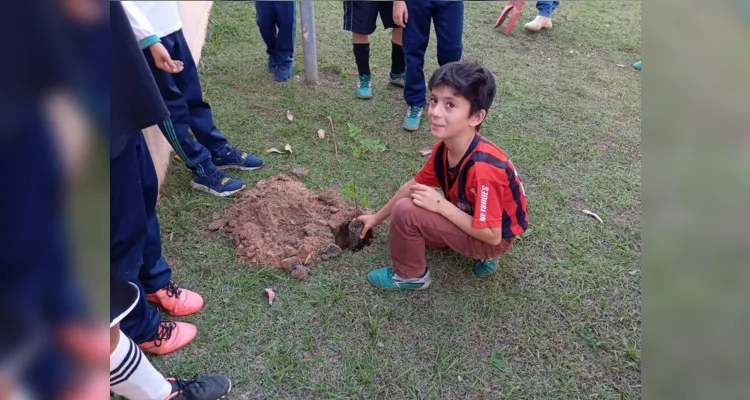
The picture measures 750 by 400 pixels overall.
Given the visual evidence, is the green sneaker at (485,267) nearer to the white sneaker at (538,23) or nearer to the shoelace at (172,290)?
the shoelace at (172,290)

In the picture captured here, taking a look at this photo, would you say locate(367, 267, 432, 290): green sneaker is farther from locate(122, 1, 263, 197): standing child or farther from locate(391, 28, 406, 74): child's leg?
locate(391, 28, 406, 74): child's leg

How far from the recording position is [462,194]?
6.95 ft

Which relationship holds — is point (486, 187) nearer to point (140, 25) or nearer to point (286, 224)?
point (286, 224)

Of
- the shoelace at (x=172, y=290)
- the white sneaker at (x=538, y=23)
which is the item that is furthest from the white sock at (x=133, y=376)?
the white sneaker at (x=538, y=23)

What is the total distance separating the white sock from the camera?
142cm

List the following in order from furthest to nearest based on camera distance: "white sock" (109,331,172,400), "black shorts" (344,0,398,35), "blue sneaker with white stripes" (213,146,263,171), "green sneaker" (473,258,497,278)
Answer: "black shorts" (344,0,398,35), "blue sneaker with white stripes" (213,146,263,171), "green sneaker" (473,258,497,278), "white sock" (109,331,172,400)

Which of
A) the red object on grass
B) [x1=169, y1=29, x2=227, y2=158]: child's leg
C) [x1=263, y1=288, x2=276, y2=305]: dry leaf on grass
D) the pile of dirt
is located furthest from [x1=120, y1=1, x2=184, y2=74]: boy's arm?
the red object on grass

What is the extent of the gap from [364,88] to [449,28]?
83 centimetres

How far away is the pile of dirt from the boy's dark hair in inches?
35.8

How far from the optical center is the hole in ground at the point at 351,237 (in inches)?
99.9

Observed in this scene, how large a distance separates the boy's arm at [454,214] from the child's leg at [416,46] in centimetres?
157

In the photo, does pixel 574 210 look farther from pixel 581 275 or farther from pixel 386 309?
pixel 386 309
